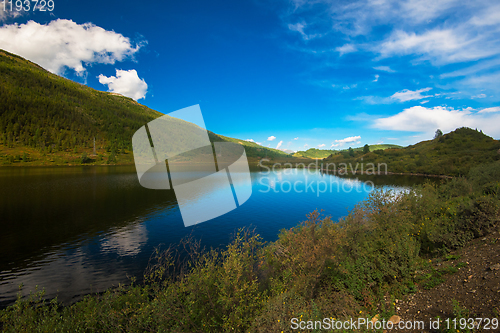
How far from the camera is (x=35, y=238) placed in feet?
57.5

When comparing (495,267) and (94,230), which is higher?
(495,267)

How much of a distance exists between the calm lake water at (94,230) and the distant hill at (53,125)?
79.2 m

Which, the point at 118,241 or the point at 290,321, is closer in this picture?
the point at 290,321

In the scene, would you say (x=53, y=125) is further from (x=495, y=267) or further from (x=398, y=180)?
(x=398, y=180)

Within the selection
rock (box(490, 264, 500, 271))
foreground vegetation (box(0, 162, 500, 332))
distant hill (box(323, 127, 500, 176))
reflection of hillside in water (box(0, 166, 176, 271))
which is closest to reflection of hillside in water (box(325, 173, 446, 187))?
distant hill (box(323, 127, 500, 176))

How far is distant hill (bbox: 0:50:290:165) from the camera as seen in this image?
9650 cm

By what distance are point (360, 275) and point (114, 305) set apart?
995 cm

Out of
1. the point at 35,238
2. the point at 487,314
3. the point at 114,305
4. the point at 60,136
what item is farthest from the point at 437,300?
the point at 60,136

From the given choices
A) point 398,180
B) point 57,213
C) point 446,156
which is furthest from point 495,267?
point 446,156

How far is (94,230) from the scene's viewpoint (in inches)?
784

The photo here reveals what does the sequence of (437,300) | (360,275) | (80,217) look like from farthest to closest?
1. (80,217)
2. (360,275)
3. (437,300)

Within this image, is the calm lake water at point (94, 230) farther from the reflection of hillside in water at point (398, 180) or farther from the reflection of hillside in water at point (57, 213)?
the reflection of hillside in water at point (398, 180)

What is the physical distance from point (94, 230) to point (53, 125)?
518ft

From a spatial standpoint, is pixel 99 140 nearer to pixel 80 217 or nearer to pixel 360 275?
pixel 80 217
